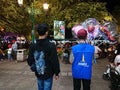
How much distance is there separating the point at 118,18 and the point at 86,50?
2660cm

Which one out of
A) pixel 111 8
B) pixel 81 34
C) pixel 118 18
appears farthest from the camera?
pixel 111 8

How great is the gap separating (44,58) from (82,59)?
83 centimetres

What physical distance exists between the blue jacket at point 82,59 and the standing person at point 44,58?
20.8 inches

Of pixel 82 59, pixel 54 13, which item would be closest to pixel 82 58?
pixel 82 59

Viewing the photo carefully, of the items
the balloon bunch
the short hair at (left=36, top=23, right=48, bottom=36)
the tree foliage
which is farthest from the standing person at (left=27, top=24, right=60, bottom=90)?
the tree foliage

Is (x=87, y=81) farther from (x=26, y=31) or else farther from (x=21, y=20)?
(x=26, y=31)

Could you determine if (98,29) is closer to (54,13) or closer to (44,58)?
(54,13)

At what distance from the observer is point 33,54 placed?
590cm

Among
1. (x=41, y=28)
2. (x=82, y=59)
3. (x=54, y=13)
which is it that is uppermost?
(x=54, y=13)

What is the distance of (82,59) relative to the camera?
6.11 metres

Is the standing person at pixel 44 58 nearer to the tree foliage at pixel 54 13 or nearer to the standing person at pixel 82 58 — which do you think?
the standing person at pixel 82 58

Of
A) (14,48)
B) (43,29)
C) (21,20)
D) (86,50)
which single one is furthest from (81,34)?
(21,20)

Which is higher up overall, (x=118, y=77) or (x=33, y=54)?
(x=33, y=54)

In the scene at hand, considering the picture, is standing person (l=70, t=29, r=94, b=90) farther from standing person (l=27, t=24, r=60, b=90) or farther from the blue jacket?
standing person (l=27, t=24, r=60, b=90)
